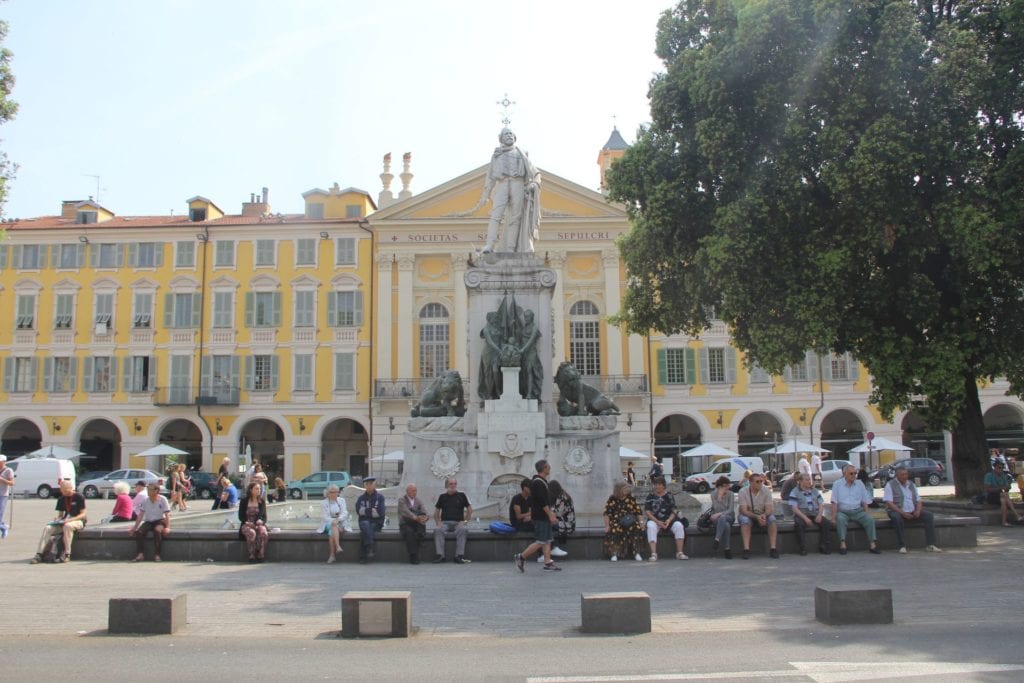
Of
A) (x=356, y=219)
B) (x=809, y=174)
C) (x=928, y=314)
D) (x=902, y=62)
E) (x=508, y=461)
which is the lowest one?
(x=508, y=461)

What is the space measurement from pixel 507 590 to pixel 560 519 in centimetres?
264

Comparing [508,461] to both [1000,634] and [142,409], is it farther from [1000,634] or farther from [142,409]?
[142,409]

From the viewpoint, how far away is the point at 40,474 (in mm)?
35906

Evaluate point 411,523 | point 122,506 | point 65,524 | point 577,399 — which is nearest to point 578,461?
point 577,399

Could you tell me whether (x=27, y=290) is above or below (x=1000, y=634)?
above

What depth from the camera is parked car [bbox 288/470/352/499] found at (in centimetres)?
3559

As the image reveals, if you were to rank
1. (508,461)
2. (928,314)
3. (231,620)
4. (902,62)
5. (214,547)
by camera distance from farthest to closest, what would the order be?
(928,314), (902,62), (508,461), (214,547), (231,620)

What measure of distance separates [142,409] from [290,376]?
7.22 meters

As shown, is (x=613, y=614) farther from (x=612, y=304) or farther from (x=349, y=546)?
(x=612, y=304)

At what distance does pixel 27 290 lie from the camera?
46219 millimetres

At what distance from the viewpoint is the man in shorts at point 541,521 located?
11.3 meters

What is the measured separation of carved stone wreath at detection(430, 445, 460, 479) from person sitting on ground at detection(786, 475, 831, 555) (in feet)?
17.8

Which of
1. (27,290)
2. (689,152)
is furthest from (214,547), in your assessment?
(27,290)

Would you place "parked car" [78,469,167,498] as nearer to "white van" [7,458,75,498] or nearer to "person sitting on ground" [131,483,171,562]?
"white van" [7,458,75,498]
